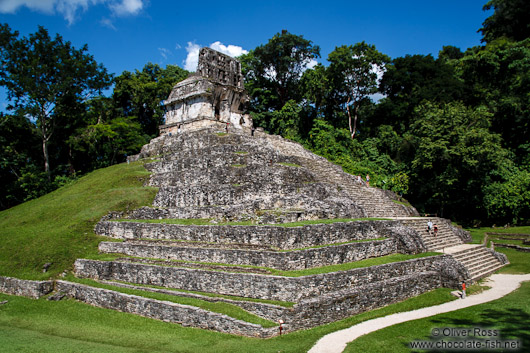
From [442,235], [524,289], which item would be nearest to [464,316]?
[524,289]

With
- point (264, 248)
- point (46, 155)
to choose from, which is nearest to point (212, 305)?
point (264, 248)

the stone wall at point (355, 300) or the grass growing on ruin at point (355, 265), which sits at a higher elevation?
the grass growing on ruin at point (355, 265)

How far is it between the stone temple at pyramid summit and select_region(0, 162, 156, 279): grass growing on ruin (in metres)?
0.72

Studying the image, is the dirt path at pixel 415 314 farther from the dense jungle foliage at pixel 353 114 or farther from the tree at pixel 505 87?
the tree at pixel 505 87

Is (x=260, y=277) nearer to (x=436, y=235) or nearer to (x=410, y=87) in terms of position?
(x=436, y=235)

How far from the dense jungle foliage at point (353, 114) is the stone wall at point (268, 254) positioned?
14.2 meters

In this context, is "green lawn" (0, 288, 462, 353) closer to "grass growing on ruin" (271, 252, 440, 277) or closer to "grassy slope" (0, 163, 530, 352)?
"grassy slope" (0, 163, 530, 352)

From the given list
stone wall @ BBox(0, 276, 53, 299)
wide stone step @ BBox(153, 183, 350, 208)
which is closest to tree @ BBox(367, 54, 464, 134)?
wide stone step @ BBox(153, 183, 350, 208)

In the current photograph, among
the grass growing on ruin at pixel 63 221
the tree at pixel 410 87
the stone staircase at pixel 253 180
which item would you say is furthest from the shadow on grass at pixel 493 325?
the tree at pixel 410 87

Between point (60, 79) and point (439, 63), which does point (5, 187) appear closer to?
point (60, 79)

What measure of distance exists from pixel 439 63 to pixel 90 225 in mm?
37278

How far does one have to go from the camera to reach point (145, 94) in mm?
39625

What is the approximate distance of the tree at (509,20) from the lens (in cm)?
4172

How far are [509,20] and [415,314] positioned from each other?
46.6m
